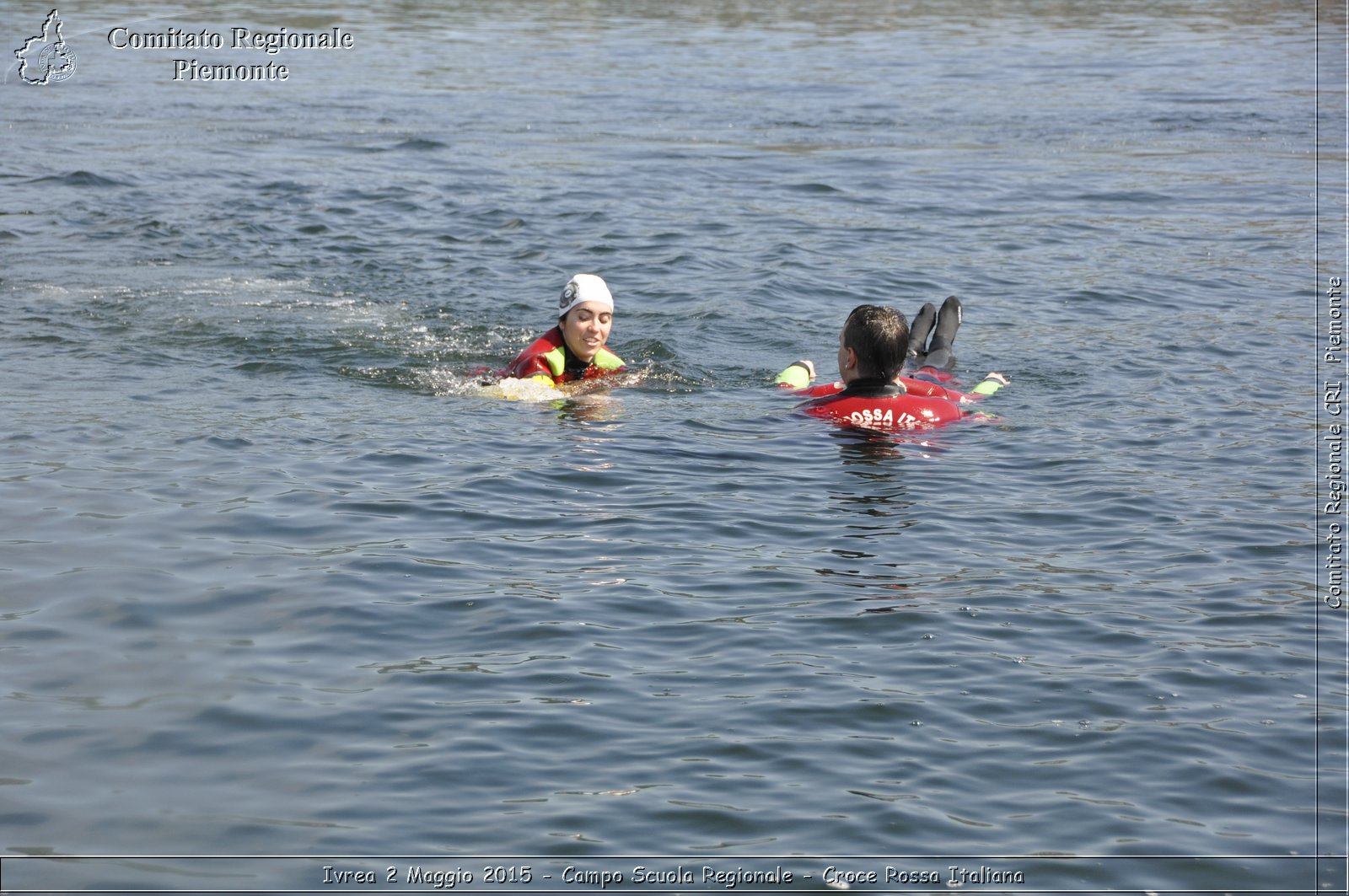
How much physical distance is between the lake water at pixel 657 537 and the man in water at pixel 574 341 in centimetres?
42

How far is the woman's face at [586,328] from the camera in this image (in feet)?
36.8

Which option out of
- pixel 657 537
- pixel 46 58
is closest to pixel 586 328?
pixel 657 537

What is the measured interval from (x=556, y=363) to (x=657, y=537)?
3422 millimetres

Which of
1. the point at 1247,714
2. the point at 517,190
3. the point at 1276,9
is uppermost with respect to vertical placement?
the point at 1276,9

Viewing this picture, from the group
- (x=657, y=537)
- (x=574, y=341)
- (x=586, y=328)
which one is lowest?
(x=657, y=537)

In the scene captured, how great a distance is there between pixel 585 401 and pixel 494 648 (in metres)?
4.52

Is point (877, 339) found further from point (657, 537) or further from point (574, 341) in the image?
point (657, 537)

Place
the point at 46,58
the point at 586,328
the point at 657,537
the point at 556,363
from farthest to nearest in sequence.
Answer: the point at 46,58 < the point at 556,363 < the point at 586,328 < the point at 657,537

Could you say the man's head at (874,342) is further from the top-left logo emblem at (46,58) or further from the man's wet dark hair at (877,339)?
the top-left logo emblem at (46,58)

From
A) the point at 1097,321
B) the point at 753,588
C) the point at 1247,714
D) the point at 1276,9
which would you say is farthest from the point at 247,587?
the point at 1276,9

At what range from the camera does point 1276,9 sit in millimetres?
38844

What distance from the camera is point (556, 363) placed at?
11375 mm

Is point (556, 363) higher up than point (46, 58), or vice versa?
point (46, 58)

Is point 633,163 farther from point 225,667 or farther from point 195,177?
point 225,667
